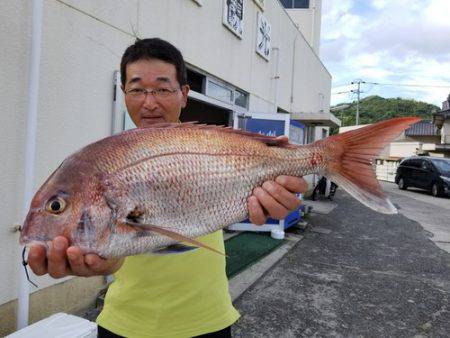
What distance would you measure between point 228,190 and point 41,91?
9.45 feet

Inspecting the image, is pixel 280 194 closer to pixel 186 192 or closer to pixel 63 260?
pixel 186 192

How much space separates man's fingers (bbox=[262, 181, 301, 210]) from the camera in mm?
1608

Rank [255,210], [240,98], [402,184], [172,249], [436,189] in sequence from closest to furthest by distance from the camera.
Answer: [172,249] → [255,210] → [240,98] → [436,189] → [402,184]

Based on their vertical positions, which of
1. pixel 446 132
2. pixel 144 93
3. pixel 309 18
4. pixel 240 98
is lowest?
pixel 144 93

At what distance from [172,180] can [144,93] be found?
0.53m

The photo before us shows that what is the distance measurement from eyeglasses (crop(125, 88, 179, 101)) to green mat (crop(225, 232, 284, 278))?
14.2 ft

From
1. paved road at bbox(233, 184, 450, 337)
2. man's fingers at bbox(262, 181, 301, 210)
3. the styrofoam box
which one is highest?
man's fingers at bbox(262, 181, 301, 210)

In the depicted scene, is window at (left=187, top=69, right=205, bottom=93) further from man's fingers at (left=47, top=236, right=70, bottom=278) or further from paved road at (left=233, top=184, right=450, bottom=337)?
man's fingers at (left=47, top=236, right=70, bottom=278)

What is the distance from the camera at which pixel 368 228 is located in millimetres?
10531

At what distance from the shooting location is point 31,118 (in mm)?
3469

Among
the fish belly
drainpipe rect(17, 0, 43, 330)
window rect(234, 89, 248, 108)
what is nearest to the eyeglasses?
the fish belly

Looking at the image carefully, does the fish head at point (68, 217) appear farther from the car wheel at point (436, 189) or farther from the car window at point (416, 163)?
the car window at point (416, 163)

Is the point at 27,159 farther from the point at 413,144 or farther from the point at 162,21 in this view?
the point at 413,144

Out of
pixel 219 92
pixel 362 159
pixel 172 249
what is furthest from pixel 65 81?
pixel 219 92
